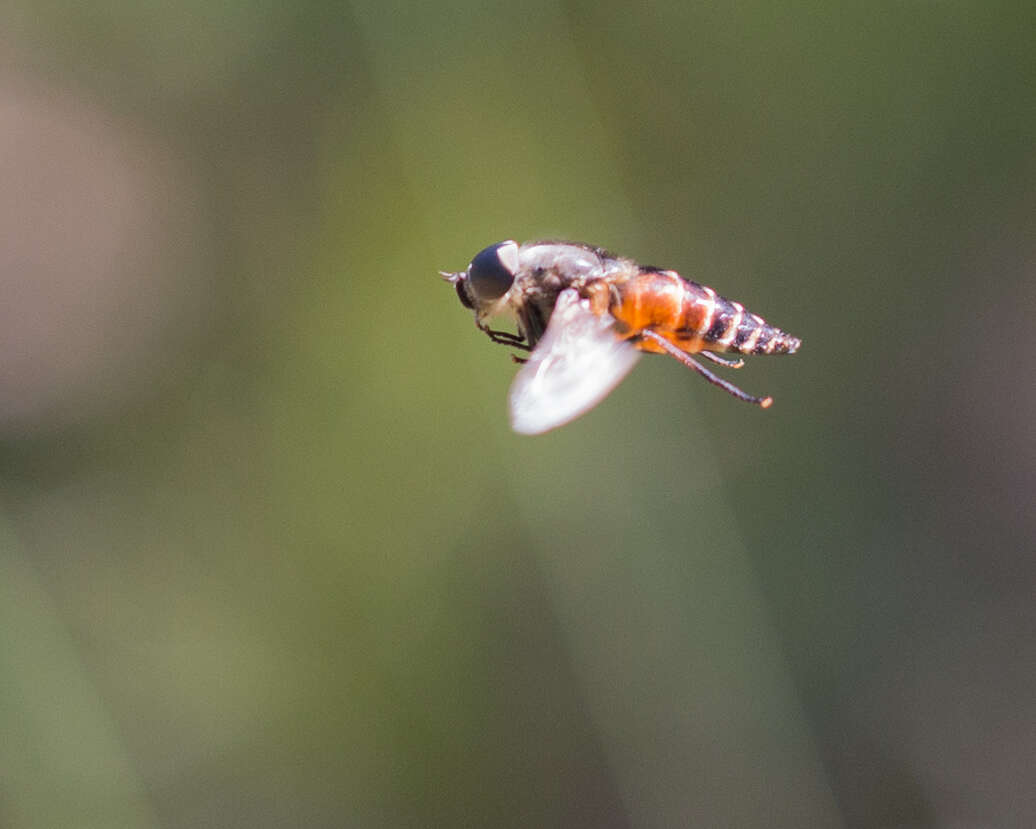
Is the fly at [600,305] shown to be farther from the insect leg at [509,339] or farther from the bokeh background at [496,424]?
the bokeh background at [496,424]

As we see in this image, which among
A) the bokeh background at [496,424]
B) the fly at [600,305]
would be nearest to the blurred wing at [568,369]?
the fly at [600,305]

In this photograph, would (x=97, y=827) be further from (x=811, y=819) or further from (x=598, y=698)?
(x=811, y=819)

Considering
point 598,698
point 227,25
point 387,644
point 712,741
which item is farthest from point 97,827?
point 227,25

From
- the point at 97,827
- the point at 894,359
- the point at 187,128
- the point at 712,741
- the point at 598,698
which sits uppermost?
the point at 187,128

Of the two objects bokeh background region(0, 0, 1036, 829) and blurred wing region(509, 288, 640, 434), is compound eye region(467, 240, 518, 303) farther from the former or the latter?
bokeh background region(0, 0, 1036, 829)

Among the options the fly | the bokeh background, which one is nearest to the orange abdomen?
the fly

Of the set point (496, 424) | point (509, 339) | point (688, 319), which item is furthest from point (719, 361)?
point (496, 424)
